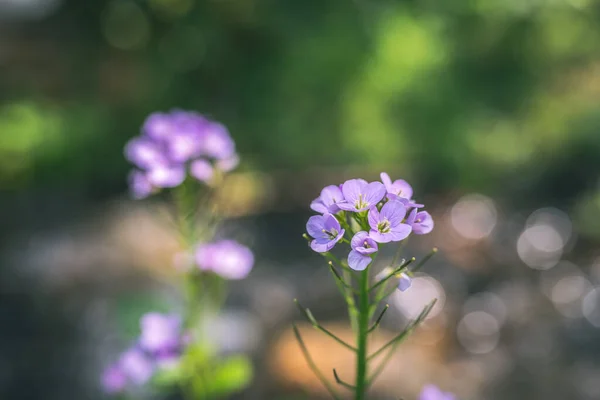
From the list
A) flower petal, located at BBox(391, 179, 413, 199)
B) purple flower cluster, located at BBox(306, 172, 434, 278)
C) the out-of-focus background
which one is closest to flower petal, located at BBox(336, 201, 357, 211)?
purple flower cluster, located at BBox(306, 172, 434, 278)

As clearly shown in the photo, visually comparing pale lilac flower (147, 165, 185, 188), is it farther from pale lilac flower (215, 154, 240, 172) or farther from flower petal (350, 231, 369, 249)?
flower petal (350, 231, 369, 249)

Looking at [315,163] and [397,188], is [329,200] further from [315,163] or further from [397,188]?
[315,163]

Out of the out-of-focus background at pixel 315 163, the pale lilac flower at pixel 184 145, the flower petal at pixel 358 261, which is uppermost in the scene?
the out-of-focus background at pixel 315 163

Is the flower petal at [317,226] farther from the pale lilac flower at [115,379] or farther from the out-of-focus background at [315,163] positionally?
the out-of-focus background at [315,163]

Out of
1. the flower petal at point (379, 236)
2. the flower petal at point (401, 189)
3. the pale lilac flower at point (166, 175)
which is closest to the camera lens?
the flower petal at point (379, 236)

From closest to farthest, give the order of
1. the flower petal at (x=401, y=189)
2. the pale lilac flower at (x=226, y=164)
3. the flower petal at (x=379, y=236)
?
the flower petal at (x=379, y=236)
the flower petal at (x=401, y=189)
the pale lilac flower at (x=226, y=164)

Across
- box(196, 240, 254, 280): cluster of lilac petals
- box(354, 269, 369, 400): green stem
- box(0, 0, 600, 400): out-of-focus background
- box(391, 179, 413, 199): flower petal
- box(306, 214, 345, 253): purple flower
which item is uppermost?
box(0, 0, 600, 400): out-of-focus background

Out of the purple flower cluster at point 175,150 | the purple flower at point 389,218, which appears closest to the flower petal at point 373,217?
the purple flower at point 389,218
